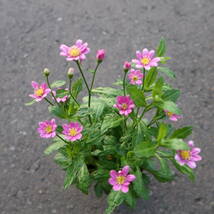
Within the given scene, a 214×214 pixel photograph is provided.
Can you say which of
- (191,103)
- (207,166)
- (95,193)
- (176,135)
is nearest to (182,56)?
(191,103)

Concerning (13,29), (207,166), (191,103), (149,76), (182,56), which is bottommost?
(207,166)

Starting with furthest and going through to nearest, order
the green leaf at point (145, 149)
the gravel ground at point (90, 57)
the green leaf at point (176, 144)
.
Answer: the gravel ground at point (90, 57), the green leaf at point (145, 149), the green leaf at point (176, 144)

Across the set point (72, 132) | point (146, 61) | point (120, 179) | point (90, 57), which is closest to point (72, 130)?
point (72, 132)

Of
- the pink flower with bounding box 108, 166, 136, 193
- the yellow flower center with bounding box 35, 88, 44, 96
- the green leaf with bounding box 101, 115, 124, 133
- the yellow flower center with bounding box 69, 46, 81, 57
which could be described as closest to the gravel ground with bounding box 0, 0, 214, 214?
the pink flower with bounding box 108, 166, 136, 193

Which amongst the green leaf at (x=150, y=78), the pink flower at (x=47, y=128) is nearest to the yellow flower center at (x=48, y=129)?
the pink flower at (x=47, y=128)

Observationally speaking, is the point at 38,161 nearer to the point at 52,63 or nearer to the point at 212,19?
the point at 52,63

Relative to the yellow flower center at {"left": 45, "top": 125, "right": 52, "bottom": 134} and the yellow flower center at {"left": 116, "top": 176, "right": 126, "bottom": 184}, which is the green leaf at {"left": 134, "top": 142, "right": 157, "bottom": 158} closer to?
the yellow flower center at {"left": 116, "top": 176, "right": 126, "bottom": 184}

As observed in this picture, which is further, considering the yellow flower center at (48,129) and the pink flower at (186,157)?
the yellow flower center at (48,129)

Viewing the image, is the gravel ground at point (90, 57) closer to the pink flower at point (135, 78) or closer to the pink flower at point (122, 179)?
the pink flower at point (122, 179)
